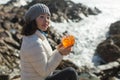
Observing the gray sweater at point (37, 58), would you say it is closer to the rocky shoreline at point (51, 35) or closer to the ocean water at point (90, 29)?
the rocky shoreline at point (51, 35)

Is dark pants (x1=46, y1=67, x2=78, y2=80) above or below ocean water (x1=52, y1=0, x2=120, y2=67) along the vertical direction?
above

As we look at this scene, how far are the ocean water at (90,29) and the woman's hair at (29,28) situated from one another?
47.2ft

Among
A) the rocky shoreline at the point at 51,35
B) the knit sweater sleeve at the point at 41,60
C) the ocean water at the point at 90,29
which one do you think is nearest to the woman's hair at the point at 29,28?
the knit sweater sleeve at the point at 41,60

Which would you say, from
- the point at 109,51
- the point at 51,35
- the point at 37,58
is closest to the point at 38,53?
the point at 37,58

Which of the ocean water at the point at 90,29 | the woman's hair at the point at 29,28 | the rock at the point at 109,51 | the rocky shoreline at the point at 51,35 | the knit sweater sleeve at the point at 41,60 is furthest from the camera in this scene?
the ocean water at the point at 90,29

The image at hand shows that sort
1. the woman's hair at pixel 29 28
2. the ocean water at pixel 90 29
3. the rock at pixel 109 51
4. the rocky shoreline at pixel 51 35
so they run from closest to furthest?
the woman's hair at pixel 29 28 → the rocky shoreline at pixel 51 35 → the rock at pixel 109 51 → the ocean water at pixel 90 29

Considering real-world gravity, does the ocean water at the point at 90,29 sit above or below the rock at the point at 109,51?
below

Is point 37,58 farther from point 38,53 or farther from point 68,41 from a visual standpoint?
point 68,41

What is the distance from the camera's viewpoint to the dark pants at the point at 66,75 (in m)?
4.76

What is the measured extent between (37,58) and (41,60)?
5cm

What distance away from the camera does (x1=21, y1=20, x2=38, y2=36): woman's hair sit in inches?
184

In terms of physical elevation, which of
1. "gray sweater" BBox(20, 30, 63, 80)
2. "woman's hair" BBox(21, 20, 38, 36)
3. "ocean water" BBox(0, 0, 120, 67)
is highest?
"woman's hair" BBox(21, 20, 38, 36)

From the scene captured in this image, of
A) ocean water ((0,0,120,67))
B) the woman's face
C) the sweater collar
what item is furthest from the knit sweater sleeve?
ocean water ((0,0,120,67))

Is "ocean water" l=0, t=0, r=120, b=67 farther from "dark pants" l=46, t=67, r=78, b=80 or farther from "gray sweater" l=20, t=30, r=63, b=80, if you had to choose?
"gray sweater" l=20, t=30, r=63, b=80
